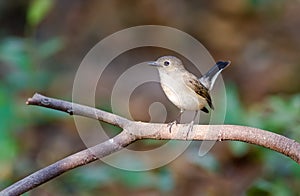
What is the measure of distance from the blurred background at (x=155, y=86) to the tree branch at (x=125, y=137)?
2.81ft

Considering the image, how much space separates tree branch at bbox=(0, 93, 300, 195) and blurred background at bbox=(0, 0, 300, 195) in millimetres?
857

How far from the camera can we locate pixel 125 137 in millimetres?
1304

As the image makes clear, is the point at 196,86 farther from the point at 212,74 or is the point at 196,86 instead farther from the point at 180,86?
the point at 212,74

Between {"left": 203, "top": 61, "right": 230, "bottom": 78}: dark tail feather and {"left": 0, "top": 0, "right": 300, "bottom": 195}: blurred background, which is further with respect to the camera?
{"left": 0, "top": 0, "right": 300, "bottom": 195}: blurred background

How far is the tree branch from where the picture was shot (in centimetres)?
125

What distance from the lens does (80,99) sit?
349 cm

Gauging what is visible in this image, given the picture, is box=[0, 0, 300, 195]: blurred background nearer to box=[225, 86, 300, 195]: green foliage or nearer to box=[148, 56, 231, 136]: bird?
box=[225, 86, 300, 195]: green foliage

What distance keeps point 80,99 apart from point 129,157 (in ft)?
3.40

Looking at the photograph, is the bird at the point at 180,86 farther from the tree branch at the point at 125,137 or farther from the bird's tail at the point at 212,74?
the tree branch at the point at 125,137

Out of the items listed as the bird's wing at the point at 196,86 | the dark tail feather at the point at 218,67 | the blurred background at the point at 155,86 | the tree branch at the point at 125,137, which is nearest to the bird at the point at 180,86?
the bird's wing at the point at 196,86

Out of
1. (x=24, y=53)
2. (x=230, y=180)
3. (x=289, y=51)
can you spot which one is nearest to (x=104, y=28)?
(x=289, y=51)

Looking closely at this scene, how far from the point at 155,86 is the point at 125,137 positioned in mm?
3358

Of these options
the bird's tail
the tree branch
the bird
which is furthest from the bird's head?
the tree branch

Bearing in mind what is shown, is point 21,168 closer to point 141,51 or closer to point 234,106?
point 234,106
